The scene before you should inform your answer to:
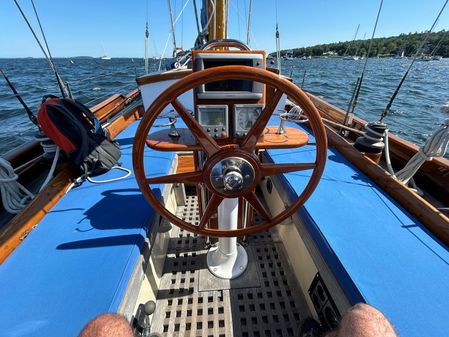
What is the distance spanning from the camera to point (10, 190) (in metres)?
1.57

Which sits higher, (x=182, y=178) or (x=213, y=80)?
(x=213, y=80)

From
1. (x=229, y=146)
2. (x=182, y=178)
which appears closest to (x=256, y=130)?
(x=229, y=146)

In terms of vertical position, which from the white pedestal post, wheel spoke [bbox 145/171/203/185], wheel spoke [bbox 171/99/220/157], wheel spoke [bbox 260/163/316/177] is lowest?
the white pedestal post

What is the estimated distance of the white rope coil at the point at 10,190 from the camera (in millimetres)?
1517

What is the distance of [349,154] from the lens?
1.97 m

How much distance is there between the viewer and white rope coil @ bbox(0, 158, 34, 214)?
4.98 feet

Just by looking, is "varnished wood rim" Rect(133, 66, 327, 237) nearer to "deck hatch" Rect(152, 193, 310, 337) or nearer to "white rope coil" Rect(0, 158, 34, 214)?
"deck hatch" Rect(152, 193, 310, 337)

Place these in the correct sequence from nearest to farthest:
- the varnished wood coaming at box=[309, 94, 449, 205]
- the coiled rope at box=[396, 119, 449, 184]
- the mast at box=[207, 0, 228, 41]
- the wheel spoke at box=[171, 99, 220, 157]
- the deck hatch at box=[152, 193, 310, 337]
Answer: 1. the wheel spoke at box=[171, 99, 220, 157]
2. the deck hatch at box=[152, 193, 310, 337]
3. the coiled rope at box=[396, 119, 449, 184]
4. the varnished wood coaming at box=[309, 94, 449, 205]
5. the mast at box=[207, 0, 228, 41]

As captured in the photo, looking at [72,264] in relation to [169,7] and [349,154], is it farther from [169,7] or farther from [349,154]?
[169,7]

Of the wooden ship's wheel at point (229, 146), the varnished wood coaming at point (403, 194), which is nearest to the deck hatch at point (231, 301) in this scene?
the wooden ship's wheel at point (229, 146)

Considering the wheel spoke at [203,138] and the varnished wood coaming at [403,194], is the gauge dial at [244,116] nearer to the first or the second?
the wheel spoke at [203,138]

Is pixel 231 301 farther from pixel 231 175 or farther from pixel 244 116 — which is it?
pixel 244 116

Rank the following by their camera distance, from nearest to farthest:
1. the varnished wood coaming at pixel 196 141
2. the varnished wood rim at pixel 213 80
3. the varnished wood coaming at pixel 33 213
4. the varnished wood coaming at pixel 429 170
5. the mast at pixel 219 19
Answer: the varnished wood rim at pixel 213 80 → the varnished wood coaming at pixel 196 141 → the varnished wood coaming at pixel 33 213 → the varnished wood coaming at pixel 429 170 → the mast at pixel 219 19

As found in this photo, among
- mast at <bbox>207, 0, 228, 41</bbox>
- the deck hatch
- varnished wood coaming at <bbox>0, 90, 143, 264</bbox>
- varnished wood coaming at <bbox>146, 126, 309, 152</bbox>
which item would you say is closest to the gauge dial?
varnished wood coaming at <bbox>146, 126, 309, 152</bbox>
